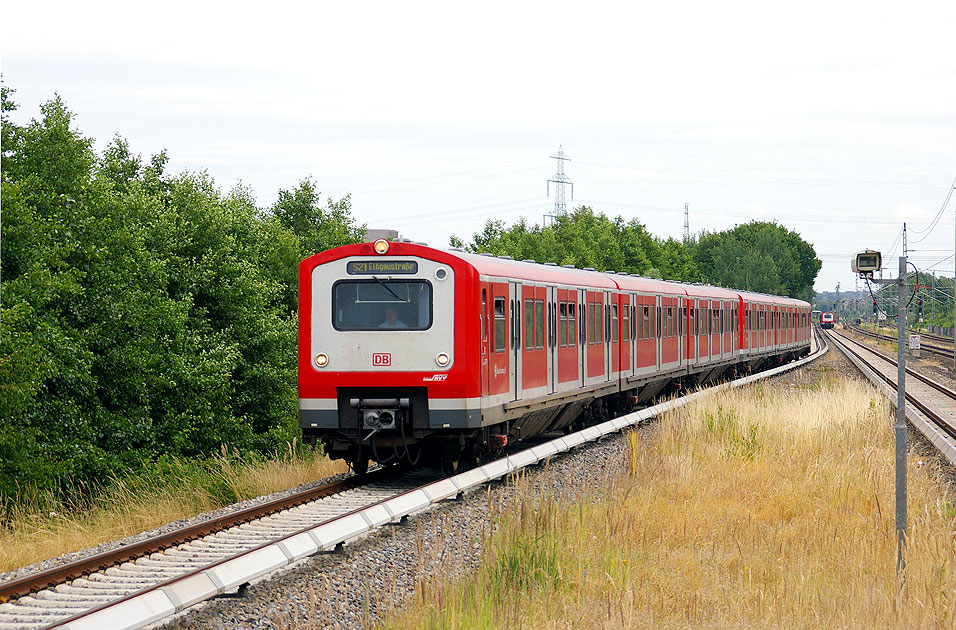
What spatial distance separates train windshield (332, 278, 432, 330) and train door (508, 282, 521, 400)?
183 cm

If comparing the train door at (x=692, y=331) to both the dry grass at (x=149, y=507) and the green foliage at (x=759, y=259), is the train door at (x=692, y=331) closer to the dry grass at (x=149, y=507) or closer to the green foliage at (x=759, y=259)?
the dry grass at (x=149, y=507)

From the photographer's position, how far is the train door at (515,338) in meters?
15.4

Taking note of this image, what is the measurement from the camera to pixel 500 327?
48.8 ft

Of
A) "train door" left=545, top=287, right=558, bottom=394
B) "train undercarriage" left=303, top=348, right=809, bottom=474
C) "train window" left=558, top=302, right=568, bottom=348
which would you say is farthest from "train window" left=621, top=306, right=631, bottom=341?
"train undercarriage" left=303, top=348, right=809, bottom=474

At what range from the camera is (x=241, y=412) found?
3500 cm

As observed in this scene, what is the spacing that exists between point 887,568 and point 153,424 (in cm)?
2354

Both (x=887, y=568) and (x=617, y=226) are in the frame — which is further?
(x=617, y=226)

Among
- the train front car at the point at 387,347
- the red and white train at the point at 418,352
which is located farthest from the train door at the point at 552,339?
the train front car at the point at 387,347

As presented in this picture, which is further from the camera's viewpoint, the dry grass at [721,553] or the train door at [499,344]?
the train door at [499,344]

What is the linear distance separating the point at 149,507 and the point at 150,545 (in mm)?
4223

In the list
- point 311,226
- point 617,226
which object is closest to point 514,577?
point 311,226

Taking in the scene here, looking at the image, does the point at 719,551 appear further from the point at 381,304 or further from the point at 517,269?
the point at 517,269

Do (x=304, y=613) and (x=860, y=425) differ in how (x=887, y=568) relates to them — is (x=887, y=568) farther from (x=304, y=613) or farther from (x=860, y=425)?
(x=860, y=425)

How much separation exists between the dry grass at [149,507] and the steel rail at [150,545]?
133cm
